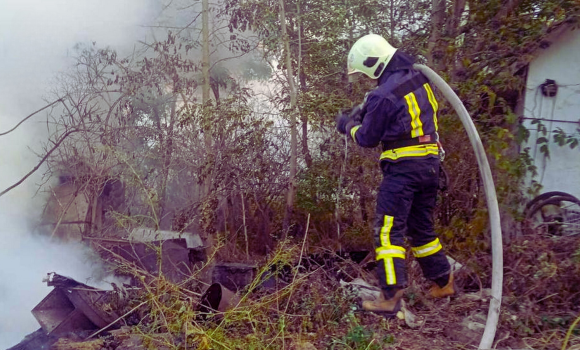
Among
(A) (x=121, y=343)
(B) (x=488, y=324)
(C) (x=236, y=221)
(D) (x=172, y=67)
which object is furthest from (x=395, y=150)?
(D) (x=172, y=67)

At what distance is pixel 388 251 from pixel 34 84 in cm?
563

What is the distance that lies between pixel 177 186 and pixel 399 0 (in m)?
3.50

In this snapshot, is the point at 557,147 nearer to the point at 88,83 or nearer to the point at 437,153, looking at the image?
the point at 437,153

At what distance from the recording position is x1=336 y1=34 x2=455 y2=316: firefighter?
3949 millimetres

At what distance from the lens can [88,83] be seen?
24.8ft

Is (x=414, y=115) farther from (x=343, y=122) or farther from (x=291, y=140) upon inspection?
(x=291, y=140)

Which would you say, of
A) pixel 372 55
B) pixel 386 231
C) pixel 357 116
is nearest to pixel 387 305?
pixel 386 231

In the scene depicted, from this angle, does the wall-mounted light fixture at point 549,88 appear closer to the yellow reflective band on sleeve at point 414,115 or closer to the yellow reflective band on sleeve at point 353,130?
the yellow reflective band on sleeve at point 414,115

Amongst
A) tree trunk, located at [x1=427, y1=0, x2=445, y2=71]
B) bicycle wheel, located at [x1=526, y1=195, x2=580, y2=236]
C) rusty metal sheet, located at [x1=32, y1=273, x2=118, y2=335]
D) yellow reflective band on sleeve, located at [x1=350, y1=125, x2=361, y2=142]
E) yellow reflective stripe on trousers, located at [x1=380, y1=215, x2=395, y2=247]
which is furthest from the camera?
tree trunk, located at [x1=427, y1=0, x2=445, y2=71]

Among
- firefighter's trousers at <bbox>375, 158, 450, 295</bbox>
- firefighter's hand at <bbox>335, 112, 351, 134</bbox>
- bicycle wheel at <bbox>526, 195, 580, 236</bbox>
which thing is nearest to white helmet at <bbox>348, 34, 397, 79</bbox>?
firefighter's hand at <bbox>335, 112, 351, 134</bbox>

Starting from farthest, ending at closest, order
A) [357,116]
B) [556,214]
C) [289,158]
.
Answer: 1. [289,158]
2. [556,214]
3. [357,116]

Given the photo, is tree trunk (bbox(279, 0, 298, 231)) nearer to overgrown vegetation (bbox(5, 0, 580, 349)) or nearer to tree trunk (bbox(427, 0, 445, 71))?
overgrown vegetation (bbox(5, 0, 580, 349))

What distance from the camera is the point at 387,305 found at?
4098 millimetres

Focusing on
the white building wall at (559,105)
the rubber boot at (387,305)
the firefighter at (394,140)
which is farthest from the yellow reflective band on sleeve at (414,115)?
the white building wall at (559,105)
